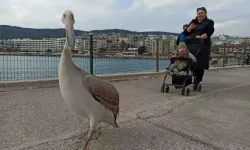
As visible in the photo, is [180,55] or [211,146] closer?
[211,146]

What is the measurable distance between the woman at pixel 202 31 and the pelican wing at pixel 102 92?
14.1 feet

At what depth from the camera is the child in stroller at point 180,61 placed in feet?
20.4

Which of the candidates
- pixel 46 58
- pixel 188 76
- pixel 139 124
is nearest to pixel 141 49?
pixel 46 58

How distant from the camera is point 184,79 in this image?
625 centimetres

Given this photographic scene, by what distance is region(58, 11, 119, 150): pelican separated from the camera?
2576mm

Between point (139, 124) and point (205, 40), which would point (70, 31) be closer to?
point (139, 124)

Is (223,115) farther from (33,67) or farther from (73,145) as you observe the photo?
(33,67)

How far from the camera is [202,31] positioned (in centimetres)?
671

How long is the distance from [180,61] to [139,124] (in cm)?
304

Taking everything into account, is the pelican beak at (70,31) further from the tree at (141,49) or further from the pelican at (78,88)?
the tree at (141,49)

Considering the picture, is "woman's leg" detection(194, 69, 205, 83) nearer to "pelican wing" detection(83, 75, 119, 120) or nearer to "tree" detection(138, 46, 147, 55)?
"tree" detection(138, 46, 147, 55)

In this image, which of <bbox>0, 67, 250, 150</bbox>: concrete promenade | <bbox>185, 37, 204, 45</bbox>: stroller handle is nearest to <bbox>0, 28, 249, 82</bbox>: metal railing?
<bbox>0, 67, 250, 150</bbox>: concrete promenade

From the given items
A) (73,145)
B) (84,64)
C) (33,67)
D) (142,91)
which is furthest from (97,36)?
(73,145)

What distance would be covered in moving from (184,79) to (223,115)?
1986 mm
